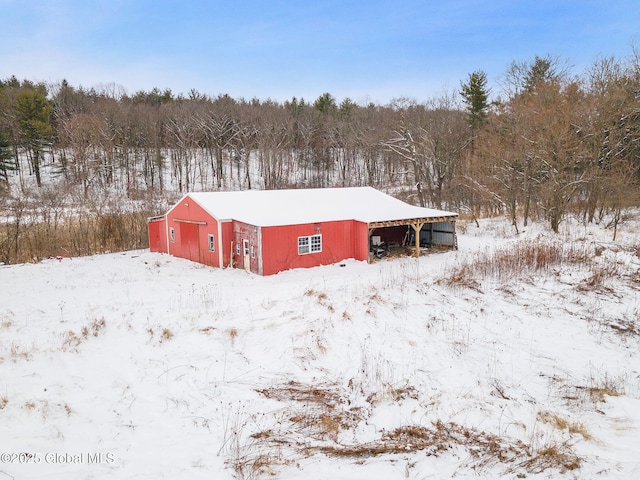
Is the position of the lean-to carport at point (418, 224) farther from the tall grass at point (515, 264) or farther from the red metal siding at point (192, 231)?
the red metal siding at point (192, 231)

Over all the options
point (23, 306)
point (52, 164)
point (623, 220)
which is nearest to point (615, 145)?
point (623, 220)

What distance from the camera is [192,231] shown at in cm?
1981

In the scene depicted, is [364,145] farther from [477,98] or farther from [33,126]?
[33,126]

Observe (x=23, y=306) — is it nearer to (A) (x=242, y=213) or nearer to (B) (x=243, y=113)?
(A) (x=242, y=213)

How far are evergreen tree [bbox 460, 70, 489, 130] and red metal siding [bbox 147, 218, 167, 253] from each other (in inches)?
1158

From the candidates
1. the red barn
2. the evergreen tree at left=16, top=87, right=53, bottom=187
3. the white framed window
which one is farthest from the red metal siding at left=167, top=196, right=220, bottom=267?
the evergreen tree at left=16, top=87, right=53, bottom=187

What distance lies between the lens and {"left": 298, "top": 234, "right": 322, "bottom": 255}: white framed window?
17234 millimetres

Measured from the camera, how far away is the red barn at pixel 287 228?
16797 mm

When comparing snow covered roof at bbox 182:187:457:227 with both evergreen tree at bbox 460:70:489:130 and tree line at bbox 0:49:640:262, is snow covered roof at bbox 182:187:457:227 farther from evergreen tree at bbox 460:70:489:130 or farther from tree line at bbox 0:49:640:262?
evergreen tree at bbox 460:70:489:130

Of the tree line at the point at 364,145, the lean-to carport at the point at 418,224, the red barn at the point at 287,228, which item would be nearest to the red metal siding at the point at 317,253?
the red barn at the point at 287,228

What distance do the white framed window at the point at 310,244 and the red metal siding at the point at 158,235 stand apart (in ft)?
28.8

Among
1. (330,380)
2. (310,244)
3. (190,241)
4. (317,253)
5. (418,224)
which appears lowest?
(330,380)

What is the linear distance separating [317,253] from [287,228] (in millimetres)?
1773

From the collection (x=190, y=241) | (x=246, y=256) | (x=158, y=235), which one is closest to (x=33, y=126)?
(x=158, y=235)
